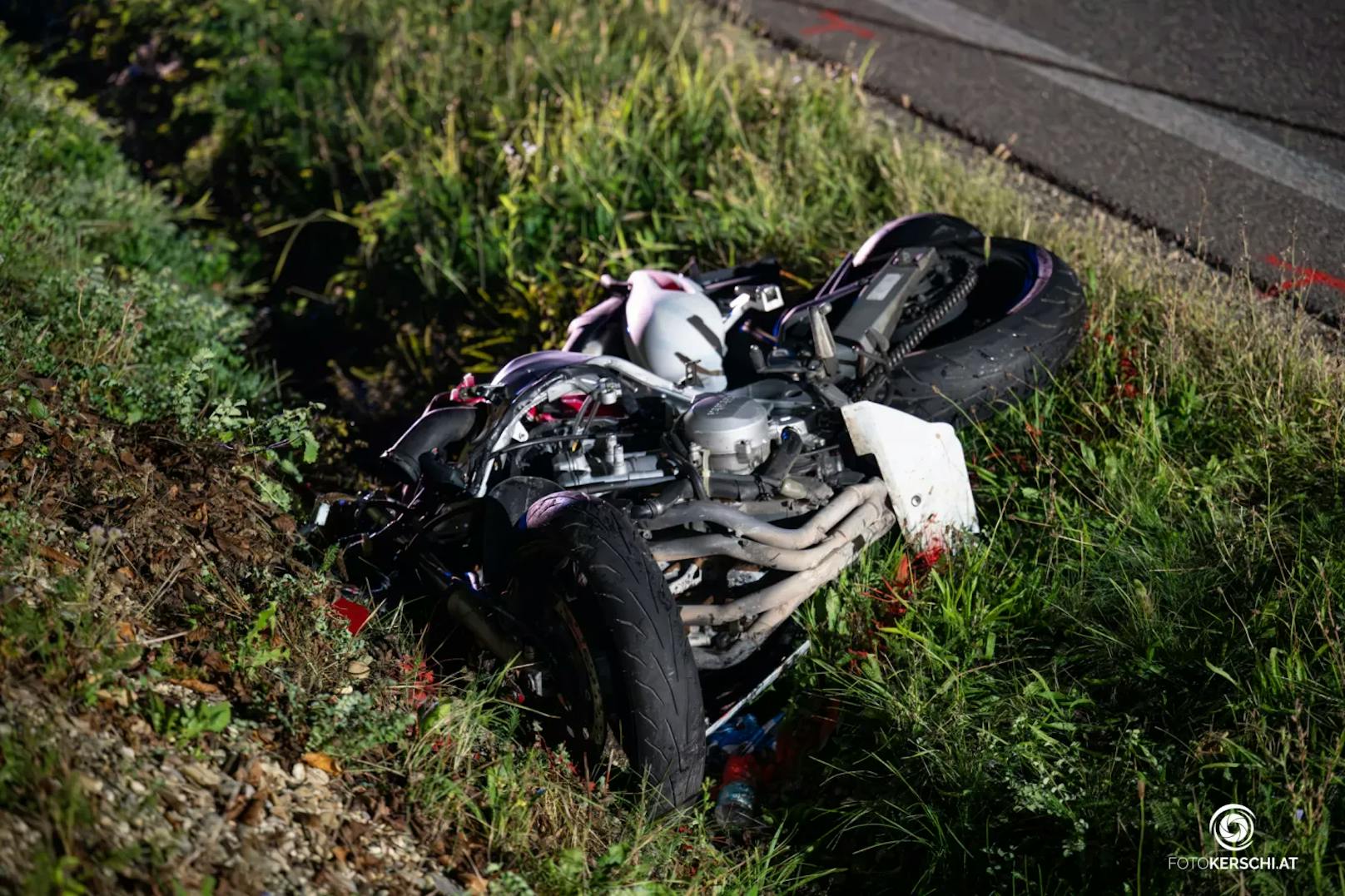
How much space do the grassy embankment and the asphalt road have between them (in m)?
0.39

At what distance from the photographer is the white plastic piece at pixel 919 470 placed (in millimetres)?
3689

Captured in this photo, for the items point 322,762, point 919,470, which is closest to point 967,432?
point 919,470

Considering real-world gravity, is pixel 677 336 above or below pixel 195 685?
above

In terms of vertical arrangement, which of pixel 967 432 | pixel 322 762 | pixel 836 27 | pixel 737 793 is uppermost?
pixel 836 27

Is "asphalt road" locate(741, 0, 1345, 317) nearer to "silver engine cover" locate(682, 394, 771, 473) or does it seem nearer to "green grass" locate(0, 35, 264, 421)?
"silver engine cover" locate(682, 394, 771, 473)

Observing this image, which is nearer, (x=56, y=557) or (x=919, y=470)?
(x=56, y=557)

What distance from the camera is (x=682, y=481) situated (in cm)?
345

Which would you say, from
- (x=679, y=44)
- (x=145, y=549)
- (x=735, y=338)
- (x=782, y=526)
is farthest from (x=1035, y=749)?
(x=679, y=44)

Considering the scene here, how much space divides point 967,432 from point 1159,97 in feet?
9.32

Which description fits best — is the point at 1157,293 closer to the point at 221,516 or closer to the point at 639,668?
the point at 639,668

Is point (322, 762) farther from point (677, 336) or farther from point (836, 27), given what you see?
point (836, 27)

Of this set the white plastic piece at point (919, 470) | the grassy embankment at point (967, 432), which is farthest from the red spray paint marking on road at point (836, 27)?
the white plastic piece at point (919, 470)

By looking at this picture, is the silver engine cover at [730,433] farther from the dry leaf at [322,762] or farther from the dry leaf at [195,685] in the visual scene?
the dry leaf at [195,685]

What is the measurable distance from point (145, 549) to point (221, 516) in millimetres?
309
